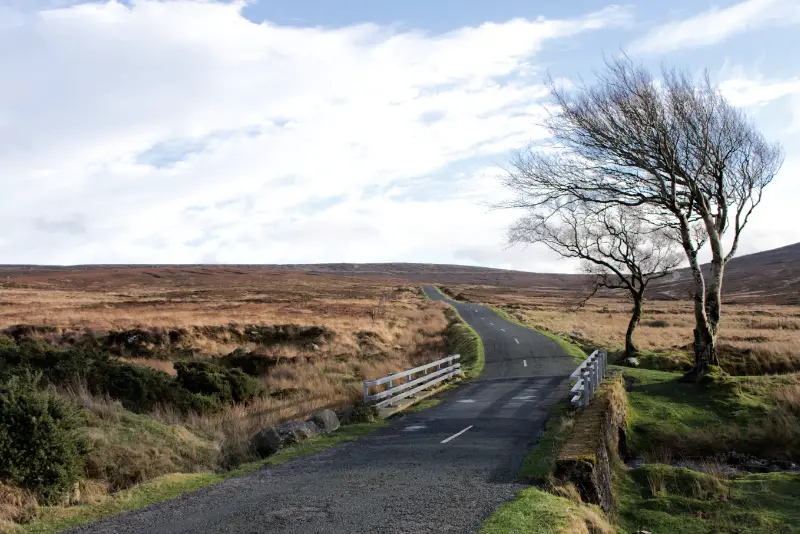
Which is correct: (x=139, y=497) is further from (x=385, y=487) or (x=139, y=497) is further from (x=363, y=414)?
(x=363, y=414)

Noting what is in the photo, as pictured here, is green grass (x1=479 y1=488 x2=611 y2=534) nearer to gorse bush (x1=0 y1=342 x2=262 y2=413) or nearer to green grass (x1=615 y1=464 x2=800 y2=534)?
green grass (x1=615 y1=464 x2=800 y2=534)

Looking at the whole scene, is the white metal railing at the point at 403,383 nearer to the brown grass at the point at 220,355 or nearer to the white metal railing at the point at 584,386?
the brown grass at the point at 220,355

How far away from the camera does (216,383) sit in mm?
17312

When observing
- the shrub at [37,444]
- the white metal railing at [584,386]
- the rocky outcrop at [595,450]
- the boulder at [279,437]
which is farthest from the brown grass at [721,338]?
the shrub at [37,444]

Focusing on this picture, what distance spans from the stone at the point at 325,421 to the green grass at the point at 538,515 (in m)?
5.64

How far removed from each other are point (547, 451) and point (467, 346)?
2000cm

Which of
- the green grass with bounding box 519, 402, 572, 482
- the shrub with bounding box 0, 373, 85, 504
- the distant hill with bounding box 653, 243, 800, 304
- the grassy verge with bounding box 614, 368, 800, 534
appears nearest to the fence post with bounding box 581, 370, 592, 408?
the green grass with bounding box 519, 402, 572, 482

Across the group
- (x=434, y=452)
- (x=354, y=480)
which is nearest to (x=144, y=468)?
(x=354, y=480)

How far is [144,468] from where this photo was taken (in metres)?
9.84

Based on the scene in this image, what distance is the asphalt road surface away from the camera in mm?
7105

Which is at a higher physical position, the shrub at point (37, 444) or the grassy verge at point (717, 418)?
the shrub at point (37, 444)

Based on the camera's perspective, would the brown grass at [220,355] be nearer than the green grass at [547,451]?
No

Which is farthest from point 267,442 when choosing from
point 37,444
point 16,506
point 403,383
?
point 403,383

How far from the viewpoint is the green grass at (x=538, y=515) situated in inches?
271
